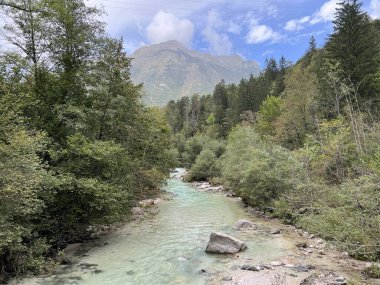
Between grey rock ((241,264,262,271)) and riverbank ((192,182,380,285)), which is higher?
grey rock ((241,264,262,271))

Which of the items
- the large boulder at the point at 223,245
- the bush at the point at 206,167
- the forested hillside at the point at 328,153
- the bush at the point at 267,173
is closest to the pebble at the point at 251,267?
the large boulder at the point at 223,245

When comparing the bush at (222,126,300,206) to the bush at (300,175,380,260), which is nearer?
the bush at (300,175,380,260)

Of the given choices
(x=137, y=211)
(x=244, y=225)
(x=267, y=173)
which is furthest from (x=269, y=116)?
(x=244, y=225)

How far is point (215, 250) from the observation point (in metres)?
14.9

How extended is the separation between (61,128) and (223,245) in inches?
394

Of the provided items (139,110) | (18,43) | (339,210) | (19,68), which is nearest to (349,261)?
(339,210)

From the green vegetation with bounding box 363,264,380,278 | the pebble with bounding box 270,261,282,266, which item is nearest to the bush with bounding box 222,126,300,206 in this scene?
the pebble with bounding box 270,261,282,266

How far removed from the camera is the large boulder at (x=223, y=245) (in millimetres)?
14875

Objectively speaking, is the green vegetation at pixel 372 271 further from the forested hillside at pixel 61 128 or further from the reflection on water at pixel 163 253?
the forested hillside at pixel 61 128

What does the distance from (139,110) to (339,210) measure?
47.8 ft

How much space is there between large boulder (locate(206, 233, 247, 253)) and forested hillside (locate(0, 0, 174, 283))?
5172 millimetres

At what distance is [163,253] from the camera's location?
15156 millimetres

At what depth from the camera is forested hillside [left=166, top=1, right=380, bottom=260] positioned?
1221cm

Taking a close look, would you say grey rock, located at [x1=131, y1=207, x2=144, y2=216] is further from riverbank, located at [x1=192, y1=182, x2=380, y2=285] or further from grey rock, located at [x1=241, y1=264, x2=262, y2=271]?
grey rock, located at [x1=241, y1=264, x2=262, y2=271]
